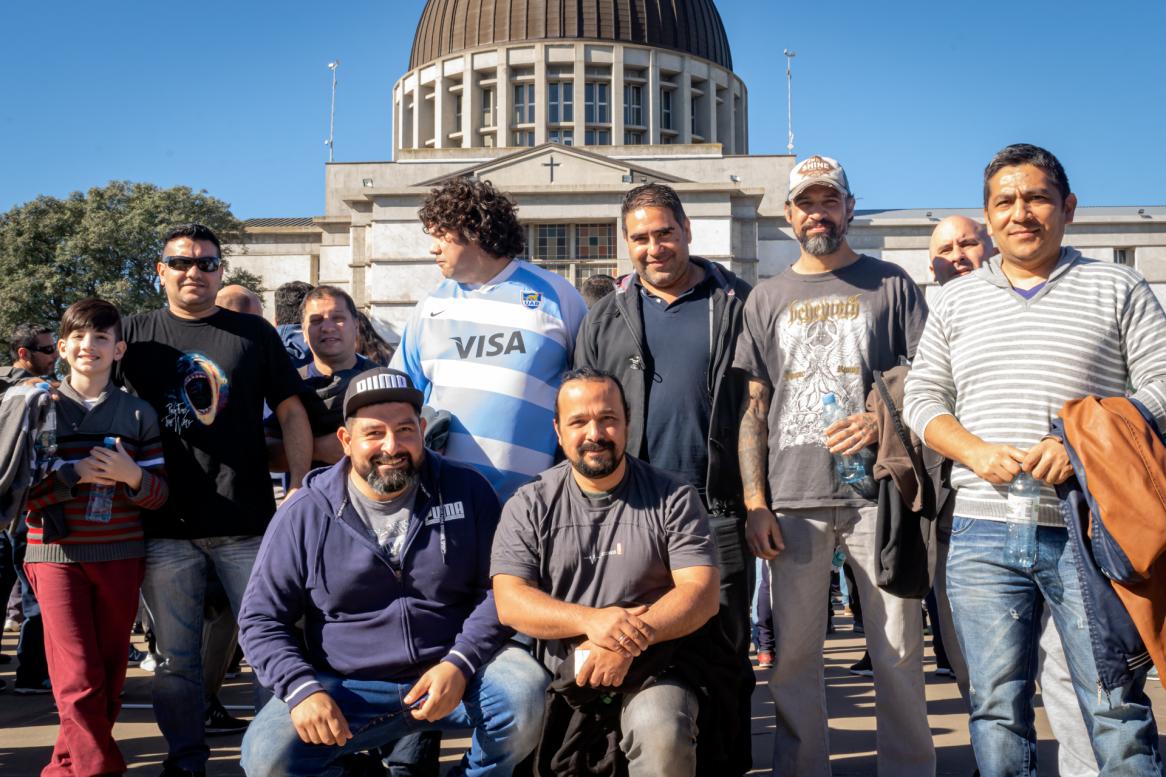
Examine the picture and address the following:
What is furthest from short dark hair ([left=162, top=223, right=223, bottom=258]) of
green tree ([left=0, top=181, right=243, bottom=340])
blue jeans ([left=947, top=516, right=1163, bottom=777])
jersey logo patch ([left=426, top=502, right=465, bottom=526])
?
green tree ([left=0, top=181, right=243, bottom=340])

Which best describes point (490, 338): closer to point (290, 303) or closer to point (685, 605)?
point (685, 605)

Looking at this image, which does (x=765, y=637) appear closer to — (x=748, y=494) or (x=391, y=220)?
(x=748, y=494)

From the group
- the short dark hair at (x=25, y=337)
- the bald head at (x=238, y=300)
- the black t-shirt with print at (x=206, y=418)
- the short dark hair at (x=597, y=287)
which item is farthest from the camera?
the short dark hair at (x=597, y=287)

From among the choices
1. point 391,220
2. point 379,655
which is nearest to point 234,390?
point 379,655

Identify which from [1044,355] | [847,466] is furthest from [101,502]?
[1044,355]

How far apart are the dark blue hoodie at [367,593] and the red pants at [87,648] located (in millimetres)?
919

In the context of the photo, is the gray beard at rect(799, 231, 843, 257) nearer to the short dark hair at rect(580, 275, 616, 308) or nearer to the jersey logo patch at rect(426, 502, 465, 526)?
the jersey logo patch at rect(426, 502, 465, 526)

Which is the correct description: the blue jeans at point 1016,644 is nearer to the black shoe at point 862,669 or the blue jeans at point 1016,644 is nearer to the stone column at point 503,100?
the black shoe at point 862,669

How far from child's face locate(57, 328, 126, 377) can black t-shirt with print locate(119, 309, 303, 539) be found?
178mm

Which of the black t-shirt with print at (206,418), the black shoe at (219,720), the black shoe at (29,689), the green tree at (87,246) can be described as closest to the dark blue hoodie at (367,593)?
the black t-shirt with print at (206,418)

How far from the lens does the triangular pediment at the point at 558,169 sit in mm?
46500

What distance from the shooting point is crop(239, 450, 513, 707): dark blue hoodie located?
154 inches

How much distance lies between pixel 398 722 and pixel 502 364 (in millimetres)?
1636

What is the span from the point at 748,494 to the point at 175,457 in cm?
256
